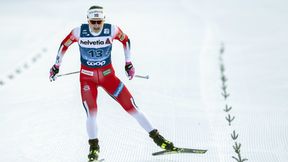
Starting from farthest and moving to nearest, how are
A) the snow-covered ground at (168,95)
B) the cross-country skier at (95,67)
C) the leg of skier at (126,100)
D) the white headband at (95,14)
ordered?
the snow-covered ground at (168,95) < the leg of skier at (126,100) < the cross-country skier at (95,67) < the white headband at (95,14)

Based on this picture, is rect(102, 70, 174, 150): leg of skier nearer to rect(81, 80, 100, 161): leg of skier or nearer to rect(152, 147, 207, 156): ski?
rect(152, 147, 207, 156): ski

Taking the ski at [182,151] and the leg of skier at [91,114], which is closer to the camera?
the leg of skier at [91,114]

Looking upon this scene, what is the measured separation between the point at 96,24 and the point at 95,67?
644 millimetres

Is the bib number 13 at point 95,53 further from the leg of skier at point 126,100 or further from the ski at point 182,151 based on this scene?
the ski at point 182,151

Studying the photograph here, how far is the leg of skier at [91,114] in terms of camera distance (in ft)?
23.9

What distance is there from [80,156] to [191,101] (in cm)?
337

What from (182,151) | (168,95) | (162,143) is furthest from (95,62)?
(168,95)

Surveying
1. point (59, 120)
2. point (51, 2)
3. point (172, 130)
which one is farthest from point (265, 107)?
point (51, 2)

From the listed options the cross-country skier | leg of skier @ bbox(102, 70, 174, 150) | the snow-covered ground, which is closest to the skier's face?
the cross-country skier

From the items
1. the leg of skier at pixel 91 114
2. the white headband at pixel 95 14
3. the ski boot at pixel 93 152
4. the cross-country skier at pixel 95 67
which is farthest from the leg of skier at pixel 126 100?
the white headband at pixel 95 14

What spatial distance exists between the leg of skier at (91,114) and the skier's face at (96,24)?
792mm

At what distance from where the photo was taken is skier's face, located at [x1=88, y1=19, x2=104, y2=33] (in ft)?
23.3

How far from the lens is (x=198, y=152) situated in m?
7.57

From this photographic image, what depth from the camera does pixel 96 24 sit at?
7.12 m
